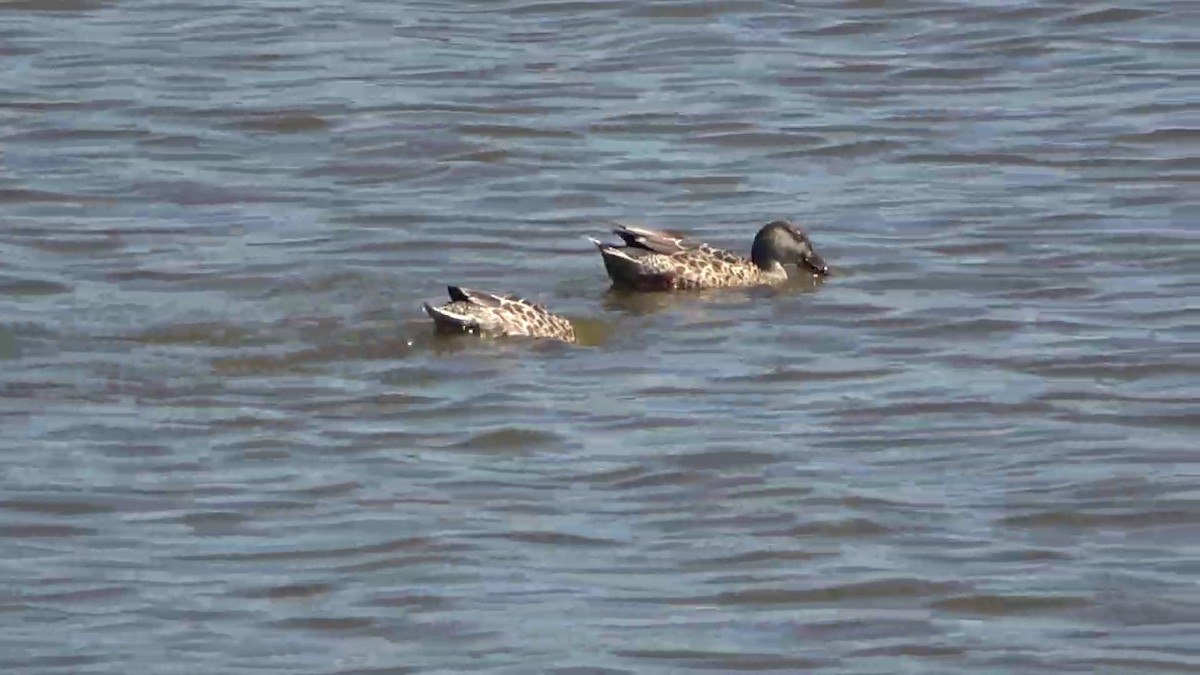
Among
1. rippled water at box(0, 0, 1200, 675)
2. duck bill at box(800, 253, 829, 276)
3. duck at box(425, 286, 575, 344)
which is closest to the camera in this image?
rippled water at box(0, 0, 1200, 675)

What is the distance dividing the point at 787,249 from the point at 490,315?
1742 millimetres

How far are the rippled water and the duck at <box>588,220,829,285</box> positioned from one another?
126 millimetres

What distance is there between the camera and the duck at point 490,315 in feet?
39.9

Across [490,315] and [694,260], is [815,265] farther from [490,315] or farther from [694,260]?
[490,315]

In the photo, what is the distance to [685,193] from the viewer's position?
14953 mm

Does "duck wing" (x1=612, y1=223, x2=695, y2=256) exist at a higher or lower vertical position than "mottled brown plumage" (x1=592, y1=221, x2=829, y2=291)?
higher

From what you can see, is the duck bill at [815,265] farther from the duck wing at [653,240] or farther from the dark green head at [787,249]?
the duck wing at [653,240]

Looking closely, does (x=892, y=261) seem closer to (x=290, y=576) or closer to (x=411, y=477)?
(x=411, y=477)

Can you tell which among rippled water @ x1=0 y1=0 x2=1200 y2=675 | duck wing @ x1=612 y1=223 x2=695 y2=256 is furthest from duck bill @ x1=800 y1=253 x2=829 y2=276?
duck wing @ x1=612 y1=223 x2=695 y2=256

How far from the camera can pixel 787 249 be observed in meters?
13.4

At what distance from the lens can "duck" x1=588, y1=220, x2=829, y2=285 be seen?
43.6ft

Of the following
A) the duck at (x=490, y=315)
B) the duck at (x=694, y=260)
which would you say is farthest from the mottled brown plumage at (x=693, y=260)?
the duck at (x=490, y=315)

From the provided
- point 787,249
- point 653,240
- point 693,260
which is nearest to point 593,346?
point 653,240

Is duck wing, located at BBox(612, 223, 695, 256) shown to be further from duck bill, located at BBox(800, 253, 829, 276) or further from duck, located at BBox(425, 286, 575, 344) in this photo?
duck, located at BBox(425, 286, 575, 344)
